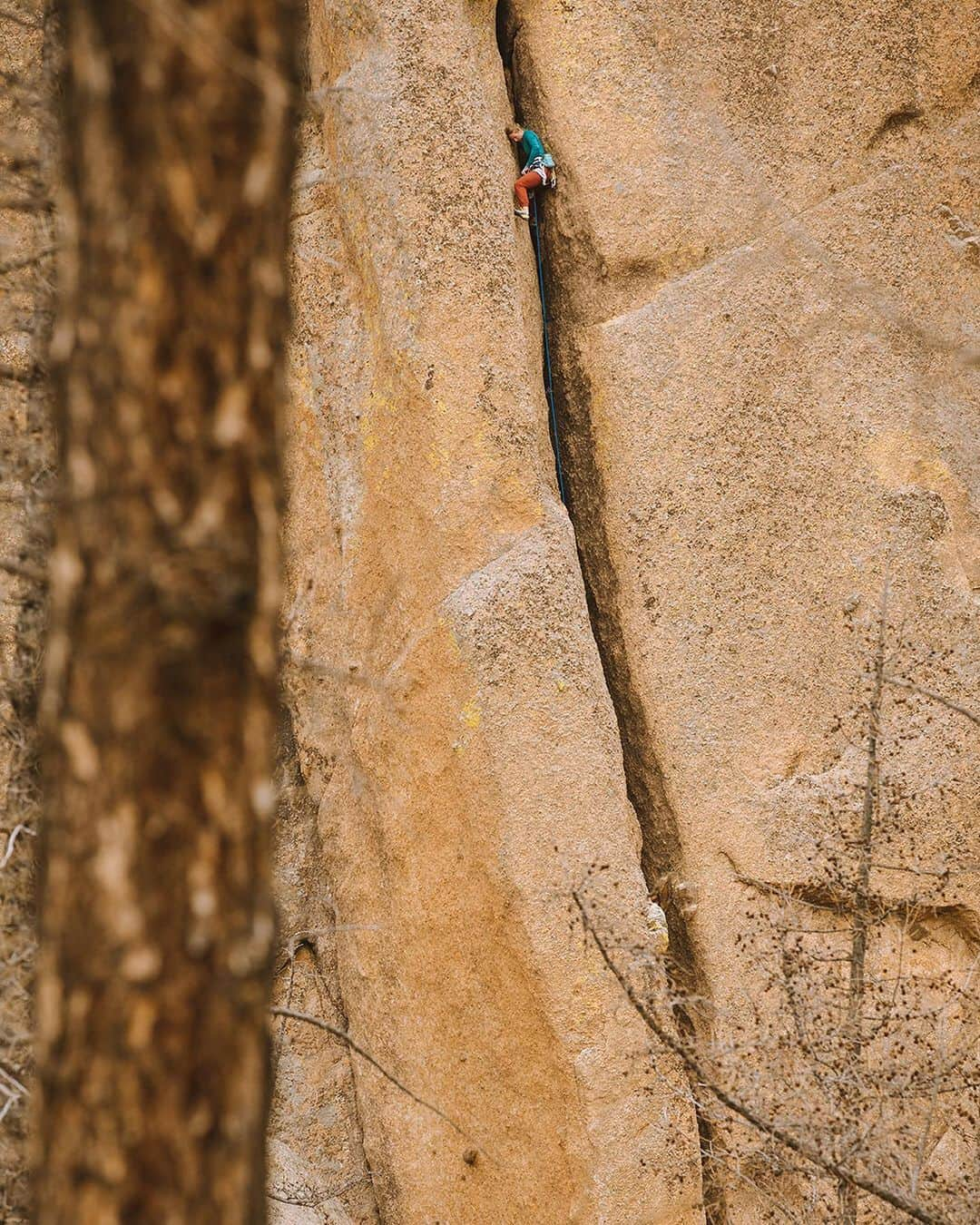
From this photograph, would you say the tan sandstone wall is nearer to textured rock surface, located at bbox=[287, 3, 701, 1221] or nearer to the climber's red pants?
the climber's red pants

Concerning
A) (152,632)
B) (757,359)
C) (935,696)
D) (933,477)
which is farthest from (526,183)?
(152,632)

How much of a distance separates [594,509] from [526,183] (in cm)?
192

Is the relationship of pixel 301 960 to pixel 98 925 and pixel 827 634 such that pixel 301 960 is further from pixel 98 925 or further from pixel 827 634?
pixel 98 925

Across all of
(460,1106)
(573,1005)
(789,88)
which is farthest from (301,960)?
(789,88)

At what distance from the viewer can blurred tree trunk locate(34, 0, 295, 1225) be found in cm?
220

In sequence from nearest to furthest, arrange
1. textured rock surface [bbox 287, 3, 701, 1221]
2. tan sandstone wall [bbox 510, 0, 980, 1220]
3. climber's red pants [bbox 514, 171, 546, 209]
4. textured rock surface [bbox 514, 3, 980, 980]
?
textured rock surface [bbox 287, 3, 701, 1221], tan sandstone wall [bbox 510, 0, 980, 1220], textured rock surface [bbox 514, 3, 980, 980], climber's red pants [bbox 514, 171, 546, 209]

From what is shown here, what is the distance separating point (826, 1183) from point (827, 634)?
2786 mm

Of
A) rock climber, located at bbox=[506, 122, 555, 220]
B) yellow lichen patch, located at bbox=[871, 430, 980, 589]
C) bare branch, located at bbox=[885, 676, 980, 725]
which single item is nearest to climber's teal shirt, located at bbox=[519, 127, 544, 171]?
rock climber, located at bbox=[506, 122, 555, 220]

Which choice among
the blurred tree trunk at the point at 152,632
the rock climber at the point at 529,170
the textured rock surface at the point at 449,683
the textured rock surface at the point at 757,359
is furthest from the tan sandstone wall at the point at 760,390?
the blurred tree trunk at the point at 152,632

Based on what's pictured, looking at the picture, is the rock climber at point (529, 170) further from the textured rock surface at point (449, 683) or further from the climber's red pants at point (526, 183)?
the textured rock surface at point (449, 683)

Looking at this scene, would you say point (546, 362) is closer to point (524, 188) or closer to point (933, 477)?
point (524, 188)

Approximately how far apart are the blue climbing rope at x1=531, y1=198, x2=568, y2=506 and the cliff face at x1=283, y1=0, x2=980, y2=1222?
7 cm

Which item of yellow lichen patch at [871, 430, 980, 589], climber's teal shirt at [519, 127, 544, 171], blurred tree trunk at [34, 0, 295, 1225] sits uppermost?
climber's teal shirt at [519, 127, 544, 171]

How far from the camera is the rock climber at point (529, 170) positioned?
289 inches
